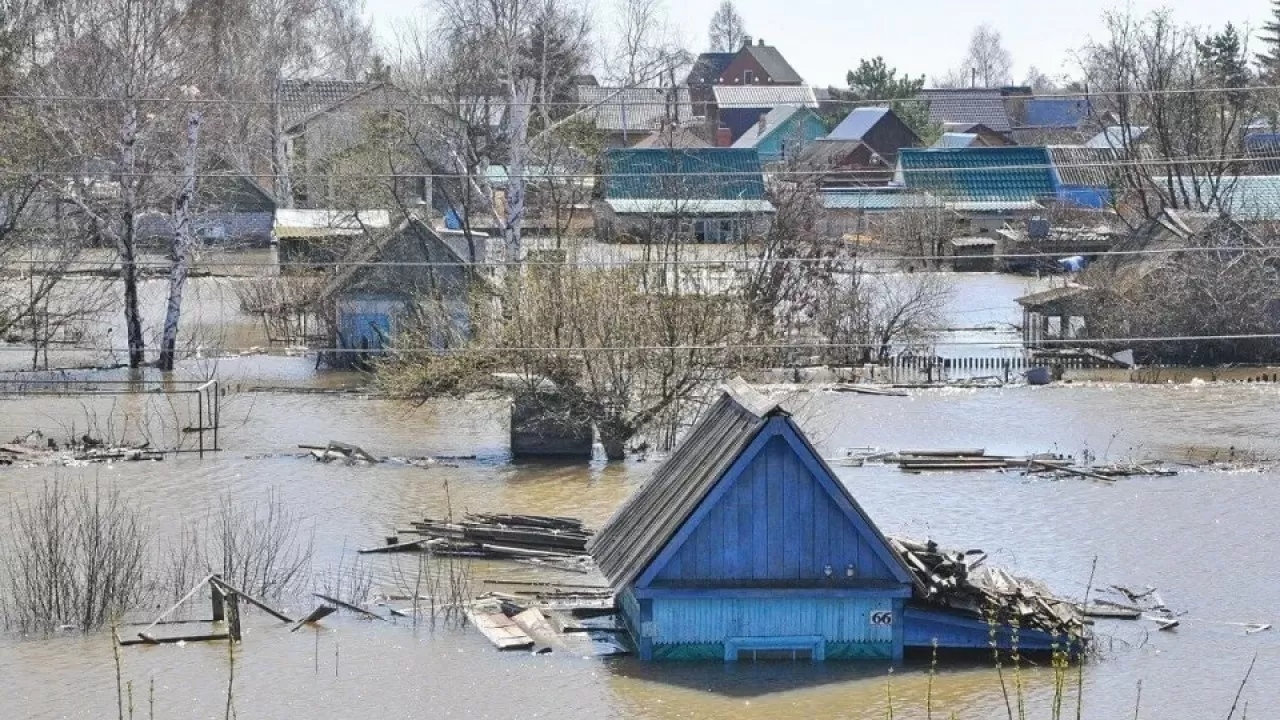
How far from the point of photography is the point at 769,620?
67.2 feet

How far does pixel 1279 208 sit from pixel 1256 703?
124 ft

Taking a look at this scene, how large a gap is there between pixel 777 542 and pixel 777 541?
0.4 inches

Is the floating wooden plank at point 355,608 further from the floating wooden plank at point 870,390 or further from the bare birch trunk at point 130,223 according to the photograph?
the floating wooden plank at point 870,390

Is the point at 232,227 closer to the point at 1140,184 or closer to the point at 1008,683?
the point at 1140,184

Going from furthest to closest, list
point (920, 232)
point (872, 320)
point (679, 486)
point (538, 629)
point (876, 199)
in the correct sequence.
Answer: point (876, 199) → point (920, 232) → point (872, 320) → point (538, 629) → point (679, 486)

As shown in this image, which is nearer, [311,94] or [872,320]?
[872,320]

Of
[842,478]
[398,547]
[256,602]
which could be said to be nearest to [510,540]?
[398,547]

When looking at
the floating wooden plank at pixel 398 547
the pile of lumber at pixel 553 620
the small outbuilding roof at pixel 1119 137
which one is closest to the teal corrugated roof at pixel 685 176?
the small outbuilding roof at pixel 1119 137

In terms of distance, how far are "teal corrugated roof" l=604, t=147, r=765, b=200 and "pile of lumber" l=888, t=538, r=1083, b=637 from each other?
35671mm

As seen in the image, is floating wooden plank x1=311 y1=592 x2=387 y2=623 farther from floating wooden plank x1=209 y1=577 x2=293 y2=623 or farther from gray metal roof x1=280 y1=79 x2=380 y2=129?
gray metal roof x1=280 y1=79 x2=380 y2=129

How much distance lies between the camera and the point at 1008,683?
20.4m

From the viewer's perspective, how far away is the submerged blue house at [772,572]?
788 inches

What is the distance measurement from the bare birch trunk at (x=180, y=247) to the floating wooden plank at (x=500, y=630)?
22.7m

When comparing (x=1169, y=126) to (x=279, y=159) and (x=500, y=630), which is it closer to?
(x=279, y=159)
